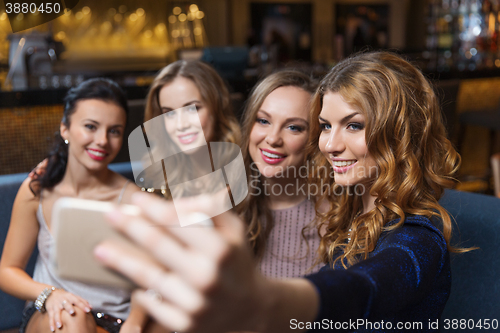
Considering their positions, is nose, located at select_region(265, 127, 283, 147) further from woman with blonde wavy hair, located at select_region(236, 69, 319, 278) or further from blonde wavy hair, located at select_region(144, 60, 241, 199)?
blonde wavy hair, located at select_region(144, 60, 241, 199)

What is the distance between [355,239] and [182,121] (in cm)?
79

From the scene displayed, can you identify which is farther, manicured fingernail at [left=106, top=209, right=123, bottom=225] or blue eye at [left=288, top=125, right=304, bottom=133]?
blue eye at [left=288, top=125, right=304, bottom=133]

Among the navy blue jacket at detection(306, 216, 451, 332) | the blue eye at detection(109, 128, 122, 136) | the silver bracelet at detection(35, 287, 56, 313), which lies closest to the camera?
the navy blue jacket at detection(306, 216, 451, 332)

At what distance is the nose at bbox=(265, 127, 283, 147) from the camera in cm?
135

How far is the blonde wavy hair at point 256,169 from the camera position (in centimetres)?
144

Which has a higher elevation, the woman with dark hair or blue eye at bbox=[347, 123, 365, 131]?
blue eye at bbox=[347, 123, 365, 131]

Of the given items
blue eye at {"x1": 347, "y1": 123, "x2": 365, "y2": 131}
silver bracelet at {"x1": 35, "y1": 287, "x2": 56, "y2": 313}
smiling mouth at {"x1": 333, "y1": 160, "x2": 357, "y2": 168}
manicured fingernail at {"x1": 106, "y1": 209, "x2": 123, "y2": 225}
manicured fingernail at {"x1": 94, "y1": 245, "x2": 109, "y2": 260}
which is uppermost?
manicured fingernail at {"x1": 106, "y1": 209, "x2": 123, "y2": 225}

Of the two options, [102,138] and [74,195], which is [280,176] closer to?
[102,138]

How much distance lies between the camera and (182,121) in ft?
5.30

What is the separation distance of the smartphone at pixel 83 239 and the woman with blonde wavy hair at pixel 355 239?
3 centimetres

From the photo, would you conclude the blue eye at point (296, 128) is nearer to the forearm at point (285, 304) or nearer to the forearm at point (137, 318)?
the forearm at point (137, 318)

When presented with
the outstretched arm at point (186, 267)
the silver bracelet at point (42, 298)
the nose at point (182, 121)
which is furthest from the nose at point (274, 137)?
the outstretched arm at point (186, 267)

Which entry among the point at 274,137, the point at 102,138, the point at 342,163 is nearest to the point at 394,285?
the point at 342,163

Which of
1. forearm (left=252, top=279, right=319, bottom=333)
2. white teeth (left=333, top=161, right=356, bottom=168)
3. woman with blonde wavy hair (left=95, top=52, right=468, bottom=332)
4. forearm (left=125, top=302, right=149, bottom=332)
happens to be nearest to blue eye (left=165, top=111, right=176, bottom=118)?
woman with blonde wavy hair (left=95, top=52, right=468, bottom=332)
